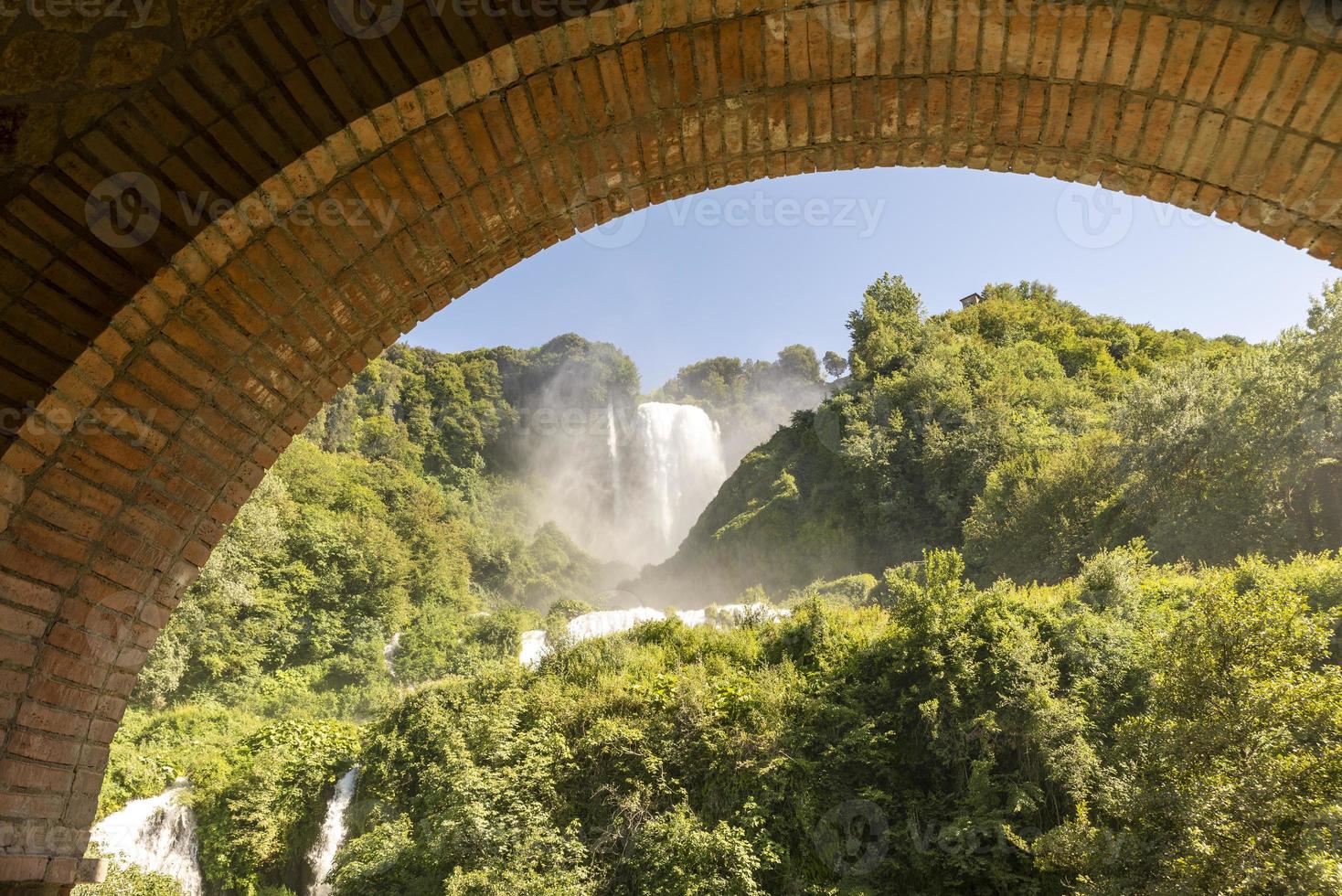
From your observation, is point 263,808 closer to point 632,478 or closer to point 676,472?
point 676,472

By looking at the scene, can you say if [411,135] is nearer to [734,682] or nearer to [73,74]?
[73,74]

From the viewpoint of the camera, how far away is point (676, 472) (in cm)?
6272

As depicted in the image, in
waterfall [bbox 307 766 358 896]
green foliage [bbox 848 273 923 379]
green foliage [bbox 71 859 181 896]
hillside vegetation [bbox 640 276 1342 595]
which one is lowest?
green foliage [bbox 71 859 181 896]

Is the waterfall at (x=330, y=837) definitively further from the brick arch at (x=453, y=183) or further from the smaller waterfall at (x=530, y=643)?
the brick arch at (x=453, y=183)

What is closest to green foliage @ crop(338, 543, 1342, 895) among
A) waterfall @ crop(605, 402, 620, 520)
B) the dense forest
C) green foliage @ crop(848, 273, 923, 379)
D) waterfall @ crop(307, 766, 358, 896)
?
the dense forest

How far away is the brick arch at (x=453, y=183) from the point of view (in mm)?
2404

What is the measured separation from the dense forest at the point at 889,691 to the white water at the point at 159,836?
432 mm

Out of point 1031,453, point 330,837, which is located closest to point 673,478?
point 1031,453

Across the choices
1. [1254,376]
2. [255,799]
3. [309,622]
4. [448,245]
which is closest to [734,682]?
[255,799]

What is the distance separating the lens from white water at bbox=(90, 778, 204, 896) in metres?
17.5

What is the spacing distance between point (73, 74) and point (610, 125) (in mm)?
1808

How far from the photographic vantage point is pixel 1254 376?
23.5 metres

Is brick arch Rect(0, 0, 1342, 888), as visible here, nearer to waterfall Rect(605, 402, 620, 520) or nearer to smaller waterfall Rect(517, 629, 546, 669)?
smaller waterfall Rect(517, 629, 546, 669)

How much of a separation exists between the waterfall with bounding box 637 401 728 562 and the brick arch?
58.8 meters
